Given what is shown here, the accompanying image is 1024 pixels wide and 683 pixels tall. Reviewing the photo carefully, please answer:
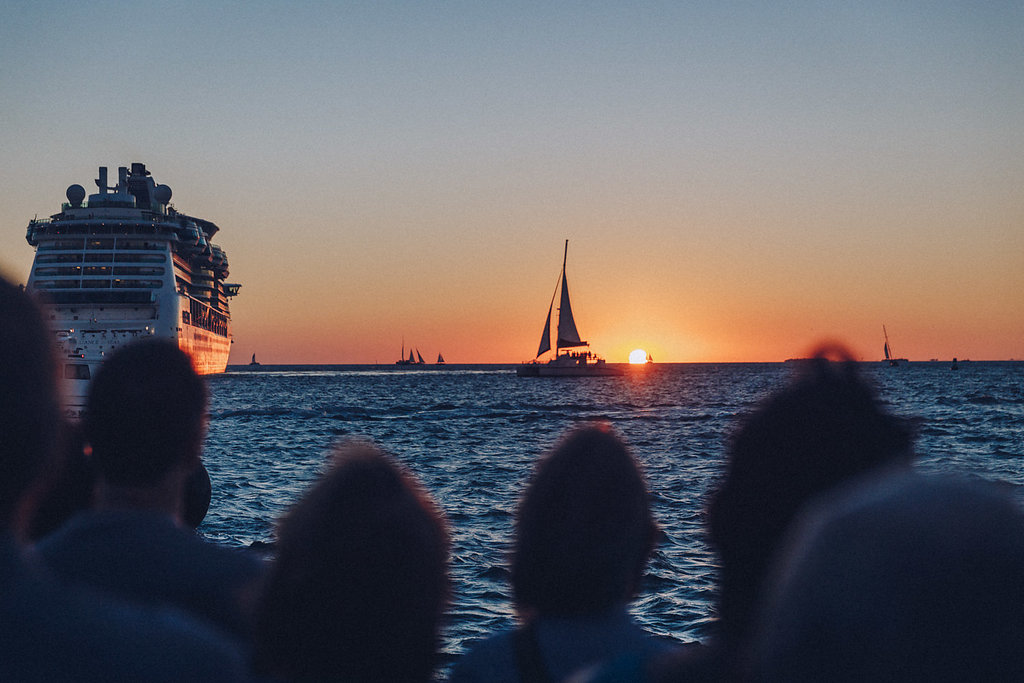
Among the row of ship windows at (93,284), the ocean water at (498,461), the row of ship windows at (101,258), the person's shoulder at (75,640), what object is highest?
the row of ship windows at (101,258)

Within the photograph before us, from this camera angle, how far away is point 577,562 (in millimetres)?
2020

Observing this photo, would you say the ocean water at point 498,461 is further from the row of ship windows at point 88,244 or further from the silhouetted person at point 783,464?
the row of ship windows at point 88,244

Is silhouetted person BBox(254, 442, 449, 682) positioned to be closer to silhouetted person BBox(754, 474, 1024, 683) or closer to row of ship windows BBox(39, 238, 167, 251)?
silhouetted person BBox(754, 474, 1024, 683)

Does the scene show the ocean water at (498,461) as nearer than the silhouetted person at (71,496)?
No

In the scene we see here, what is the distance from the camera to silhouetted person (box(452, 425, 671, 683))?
2.02 m

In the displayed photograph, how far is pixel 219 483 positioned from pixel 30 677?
16066 mm

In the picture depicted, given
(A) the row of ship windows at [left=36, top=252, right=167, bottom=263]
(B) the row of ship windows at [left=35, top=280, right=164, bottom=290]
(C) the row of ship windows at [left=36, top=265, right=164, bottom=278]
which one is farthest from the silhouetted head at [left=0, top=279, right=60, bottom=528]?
(A) the row of ship windows at [left=36, top=252, right=167, bottom=263]

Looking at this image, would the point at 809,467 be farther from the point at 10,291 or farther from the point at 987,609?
the point at 10,291

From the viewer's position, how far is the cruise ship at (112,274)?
45969mm

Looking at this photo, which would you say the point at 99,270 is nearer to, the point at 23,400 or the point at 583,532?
the point at 583,532

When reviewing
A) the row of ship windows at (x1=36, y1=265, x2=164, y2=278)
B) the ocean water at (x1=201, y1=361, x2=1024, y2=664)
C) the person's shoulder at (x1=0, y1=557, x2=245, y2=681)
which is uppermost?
the row of ship windows at (x1=36, y1=265, x2=164, y2=278)

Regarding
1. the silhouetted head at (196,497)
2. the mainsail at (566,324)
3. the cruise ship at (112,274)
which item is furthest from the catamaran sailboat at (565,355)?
the silhouetted head at (196,497)

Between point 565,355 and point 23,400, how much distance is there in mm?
94828

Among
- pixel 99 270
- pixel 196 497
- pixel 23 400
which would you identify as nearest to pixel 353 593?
pixel 23 400
